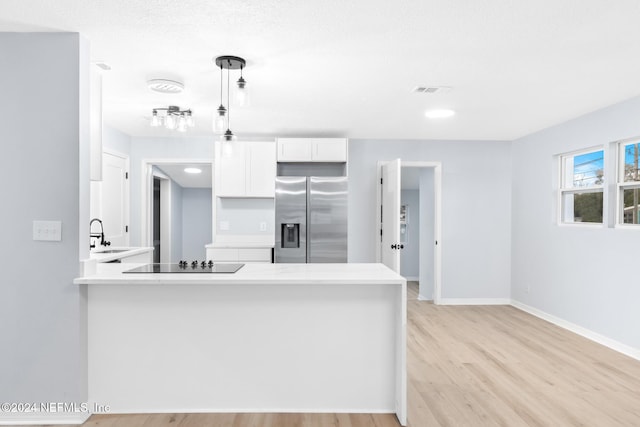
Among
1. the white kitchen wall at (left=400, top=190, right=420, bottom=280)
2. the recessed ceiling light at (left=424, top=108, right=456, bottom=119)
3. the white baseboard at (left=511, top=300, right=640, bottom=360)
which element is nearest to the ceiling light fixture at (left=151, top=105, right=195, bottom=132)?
the recessed ceiling light at (left=424, top=108, right=456, bottom=119)

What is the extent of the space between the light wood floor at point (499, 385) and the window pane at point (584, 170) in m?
1.62

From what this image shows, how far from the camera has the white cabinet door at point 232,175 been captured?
16.5ft

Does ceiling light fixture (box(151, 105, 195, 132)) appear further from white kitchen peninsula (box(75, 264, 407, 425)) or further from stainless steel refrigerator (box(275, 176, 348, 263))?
white kitchen peninsula (box(75, 264, 407, 425))

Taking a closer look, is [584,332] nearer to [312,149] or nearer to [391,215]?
[391,215]

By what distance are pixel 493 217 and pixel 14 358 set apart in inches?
211

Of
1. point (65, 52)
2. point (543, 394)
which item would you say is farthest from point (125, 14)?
point (543, 394)

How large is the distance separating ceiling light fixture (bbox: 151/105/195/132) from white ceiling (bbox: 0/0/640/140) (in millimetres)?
86

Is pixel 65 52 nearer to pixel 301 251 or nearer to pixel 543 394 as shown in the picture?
pixel 301 251

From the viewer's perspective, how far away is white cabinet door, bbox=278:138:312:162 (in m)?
4.93

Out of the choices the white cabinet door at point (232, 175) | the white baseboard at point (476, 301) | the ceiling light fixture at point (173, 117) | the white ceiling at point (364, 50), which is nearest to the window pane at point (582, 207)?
the white ceiling at point (364, 50)

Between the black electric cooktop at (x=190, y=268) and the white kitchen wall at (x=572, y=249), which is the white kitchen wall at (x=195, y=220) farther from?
the white kitchen wall at (x=572, y=249)

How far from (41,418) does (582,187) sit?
16.7 ft

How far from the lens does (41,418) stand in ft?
7.62

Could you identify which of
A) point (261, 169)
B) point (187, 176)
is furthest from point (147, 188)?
point (261, 169)
